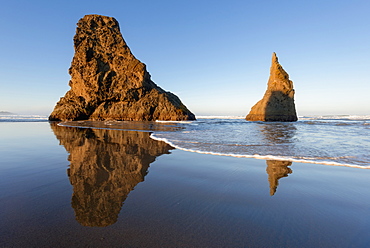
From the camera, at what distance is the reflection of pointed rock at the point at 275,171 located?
11.9ft

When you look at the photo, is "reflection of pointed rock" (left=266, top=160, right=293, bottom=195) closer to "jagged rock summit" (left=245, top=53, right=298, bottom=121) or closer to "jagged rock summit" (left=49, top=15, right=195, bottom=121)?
"jagged rock summit" (left=49, top=15, right=195, bottom=121)

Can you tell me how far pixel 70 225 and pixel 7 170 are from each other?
3.65 m

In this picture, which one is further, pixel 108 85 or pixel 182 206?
pixel 108 85

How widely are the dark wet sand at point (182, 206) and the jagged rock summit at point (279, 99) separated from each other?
4277 centimetres

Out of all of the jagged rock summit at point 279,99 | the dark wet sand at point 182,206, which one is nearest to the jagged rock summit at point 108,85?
the jagged rock summit at point 279,99

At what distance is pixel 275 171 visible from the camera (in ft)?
14.6

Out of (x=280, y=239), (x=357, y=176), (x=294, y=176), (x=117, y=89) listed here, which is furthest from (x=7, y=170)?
(x=117, y=89)

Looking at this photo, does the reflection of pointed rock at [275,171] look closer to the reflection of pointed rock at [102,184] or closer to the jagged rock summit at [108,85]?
the reflection of pointed rock at [102,184]

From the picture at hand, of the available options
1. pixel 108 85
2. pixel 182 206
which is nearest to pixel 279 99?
pixel 108 85

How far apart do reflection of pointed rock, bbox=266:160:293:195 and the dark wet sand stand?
3cm

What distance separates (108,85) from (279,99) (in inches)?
1753

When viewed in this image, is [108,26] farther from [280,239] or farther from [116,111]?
[280,239]

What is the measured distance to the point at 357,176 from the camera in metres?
4.15

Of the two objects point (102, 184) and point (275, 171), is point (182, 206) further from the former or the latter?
point (275, 171)
